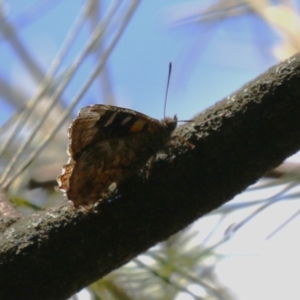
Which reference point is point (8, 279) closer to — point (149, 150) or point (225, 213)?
point (149, 150)

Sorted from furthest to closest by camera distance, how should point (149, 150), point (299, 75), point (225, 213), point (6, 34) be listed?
point (6, 34) → point (225, 213) → point (149, 150) → point (299, 75)

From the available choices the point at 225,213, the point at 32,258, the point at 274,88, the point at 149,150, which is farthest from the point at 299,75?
the point at 225,213

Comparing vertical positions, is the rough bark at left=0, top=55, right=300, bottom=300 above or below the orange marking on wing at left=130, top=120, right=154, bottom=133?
below

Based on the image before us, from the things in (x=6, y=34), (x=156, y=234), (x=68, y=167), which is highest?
(x=6, y=34)

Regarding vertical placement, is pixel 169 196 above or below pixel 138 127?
below
